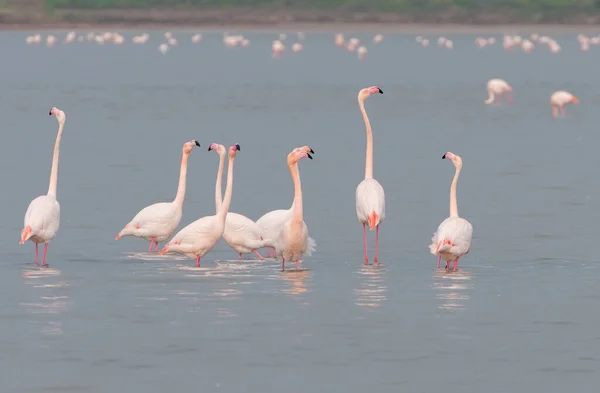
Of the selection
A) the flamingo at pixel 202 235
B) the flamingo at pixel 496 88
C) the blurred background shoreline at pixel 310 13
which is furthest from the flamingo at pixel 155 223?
the blurred background shoreline at pixel 310 13

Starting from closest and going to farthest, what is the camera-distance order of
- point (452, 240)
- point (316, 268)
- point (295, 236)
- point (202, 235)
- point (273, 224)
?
point (452, 240) < point (295, 236) < point (202, 235) < point (316, 268) < point (273, 224)

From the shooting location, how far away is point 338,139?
124 ft

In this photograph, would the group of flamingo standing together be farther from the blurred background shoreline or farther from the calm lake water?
the blurred background shoreline

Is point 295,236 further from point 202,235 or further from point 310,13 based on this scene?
point 310,13

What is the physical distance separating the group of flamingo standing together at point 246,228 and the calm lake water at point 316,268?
0.30m

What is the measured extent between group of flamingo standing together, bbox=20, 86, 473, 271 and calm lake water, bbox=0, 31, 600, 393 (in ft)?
0.97

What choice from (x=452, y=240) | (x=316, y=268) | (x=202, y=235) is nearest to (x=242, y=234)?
(x=202, y=235)

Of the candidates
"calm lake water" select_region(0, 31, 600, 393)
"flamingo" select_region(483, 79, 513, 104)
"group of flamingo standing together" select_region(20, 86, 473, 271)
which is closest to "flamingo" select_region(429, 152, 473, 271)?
"group of flamingo standing together" select_region(20, 86, 473, 271)

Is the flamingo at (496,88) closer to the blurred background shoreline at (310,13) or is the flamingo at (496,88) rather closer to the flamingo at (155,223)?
the flamingo at (155,223)

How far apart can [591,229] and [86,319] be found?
28.3 feet

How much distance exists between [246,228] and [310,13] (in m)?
99.3

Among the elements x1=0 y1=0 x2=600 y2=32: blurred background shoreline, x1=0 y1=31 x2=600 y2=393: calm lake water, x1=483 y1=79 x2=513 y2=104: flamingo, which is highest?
x1=0 y1=0 x2=600 y2=32: blurred background shoreline

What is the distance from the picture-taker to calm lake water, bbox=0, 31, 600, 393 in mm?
14164

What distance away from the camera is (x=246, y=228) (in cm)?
1961
